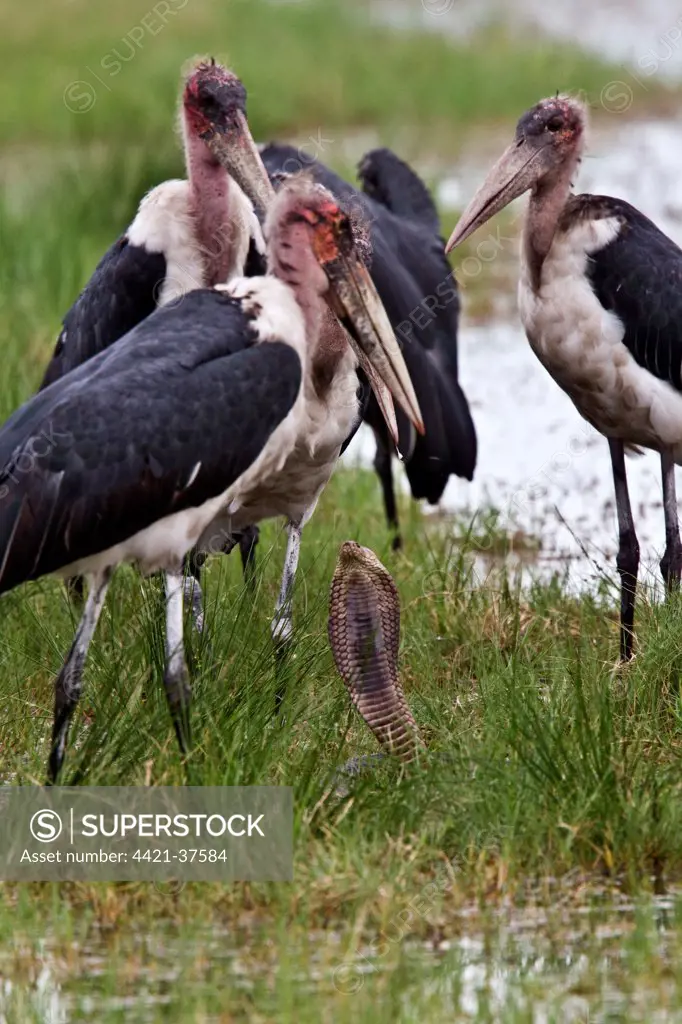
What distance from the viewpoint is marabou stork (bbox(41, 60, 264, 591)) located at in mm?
4891

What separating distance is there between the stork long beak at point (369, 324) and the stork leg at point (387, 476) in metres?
2.15

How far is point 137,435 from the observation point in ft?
12.5

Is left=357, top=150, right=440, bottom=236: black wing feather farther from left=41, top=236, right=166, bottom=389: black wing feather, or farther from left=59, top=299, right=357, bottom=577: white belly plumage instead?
left=59, top=299, right=357, bottom=577: white belly plumage

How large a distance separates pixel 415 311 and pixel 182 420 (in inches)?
96.8

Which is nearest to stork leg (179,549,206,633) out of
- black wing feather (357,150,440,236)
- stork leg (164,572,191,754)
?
stork leg (164,572,191,754)

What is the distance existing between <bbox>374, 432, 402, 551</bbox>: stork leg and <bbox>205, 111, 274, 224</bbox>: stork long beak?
5.30 feet

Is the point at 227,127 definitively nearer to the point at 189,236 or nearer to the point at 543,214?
the point at 189,236

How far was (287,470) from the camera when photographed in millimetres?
4461

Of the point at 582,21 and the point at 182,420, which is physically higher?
the point at 582,21

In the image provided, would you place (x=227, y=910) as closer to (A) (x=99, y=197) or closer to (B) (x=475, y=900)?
(B) (x=475, y=900)

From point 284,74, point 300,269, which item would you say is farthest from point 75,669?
point 284,74

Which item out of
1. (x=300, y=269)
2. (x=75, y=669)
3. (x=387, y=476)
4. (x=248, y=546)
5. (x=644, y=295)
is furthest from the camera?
(x=387, y=476)

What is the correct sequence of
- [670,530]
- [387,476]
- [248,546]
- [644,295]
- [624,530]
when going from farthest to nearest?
[387,476] < [248,546] < [624,530] < [670,530] < [644,295]

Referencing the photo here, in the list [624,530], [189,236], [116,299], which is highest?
[189,236]
